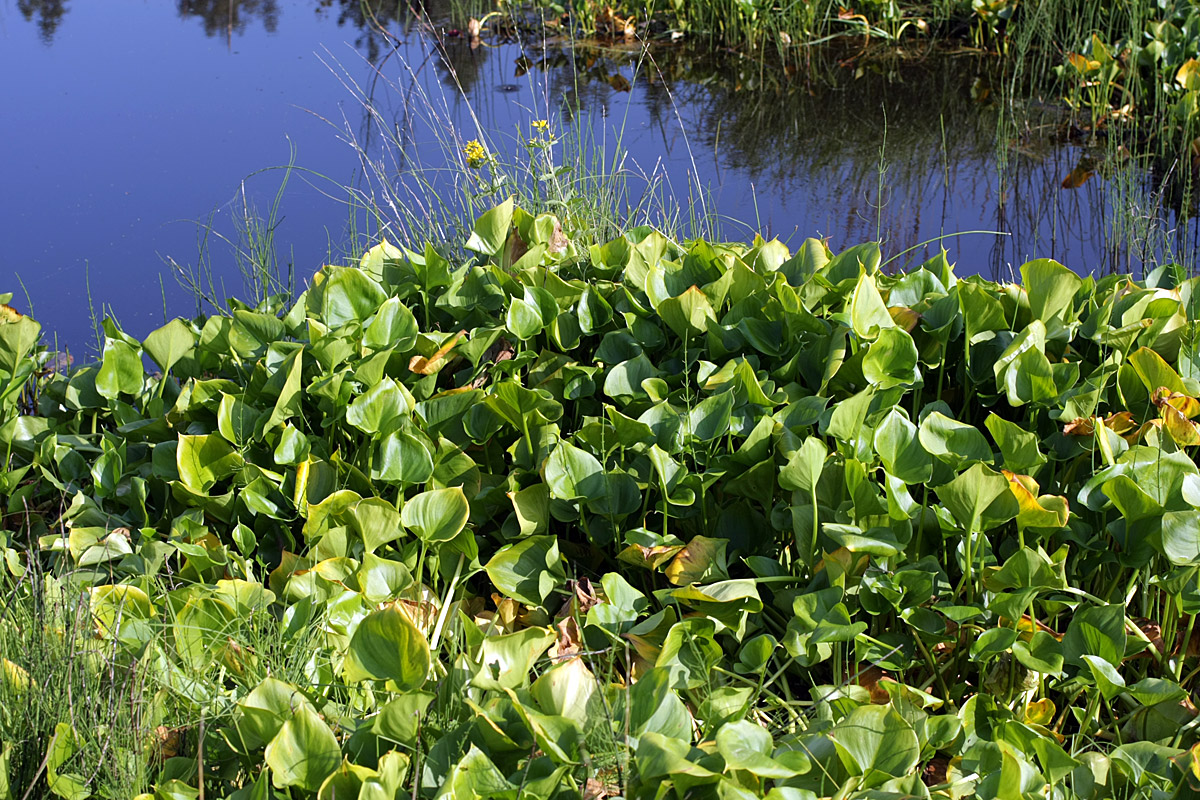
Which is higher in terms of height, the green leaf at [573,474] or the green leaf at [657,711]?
the green leaf at [573,474]

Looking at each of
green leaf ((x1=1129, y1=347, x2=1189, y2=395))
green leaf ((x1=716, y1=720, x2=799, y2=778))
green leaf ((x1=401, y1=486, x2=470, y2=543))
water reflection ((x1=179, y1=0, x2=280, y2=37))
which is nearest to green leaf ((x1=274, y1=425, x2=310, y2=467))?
green leaf ((x1=401, y1=486, x2=470, y2=543))

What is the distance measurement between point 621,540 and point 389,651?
0.56m

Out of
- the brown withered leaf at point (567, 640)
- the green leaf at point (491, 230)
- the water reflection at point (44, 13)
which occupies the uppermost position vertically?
the water reflection at point (44, 13)

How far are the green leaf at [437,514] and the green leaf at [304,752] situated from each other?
1.55 ft

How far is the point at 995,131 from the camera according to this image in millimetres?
4410

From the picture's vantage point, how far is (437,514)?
4.92ft

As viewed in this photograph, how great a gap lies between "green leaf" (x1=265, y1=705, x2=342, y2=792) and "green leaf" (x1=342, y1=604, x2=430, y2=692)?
122 mm

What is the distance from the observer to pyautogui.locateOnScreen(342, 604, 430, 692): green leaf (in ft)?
3.71

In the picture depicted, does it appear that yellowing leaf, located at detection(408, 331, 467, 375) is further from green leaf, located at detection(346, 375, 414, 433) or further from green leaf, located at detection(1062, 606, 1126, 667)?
green leaf, located at detection(1062, 606, 1126, 667)

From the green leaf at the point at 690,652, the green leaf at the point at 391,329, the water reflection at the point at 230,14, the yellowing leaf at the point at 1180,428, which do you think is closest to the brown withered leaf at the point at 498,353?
the green leaf at the point at 391,329

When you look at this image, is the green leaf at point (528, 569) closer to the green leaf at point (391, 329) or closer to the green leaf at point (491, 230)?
the green leaf at point (391, 329)

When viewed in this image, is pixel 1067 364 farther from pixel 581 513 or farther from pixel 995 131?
pixel 995 131

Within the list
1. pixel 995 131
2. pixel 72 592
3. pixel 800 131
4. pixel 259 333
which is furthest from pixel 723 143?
pixel 72 592

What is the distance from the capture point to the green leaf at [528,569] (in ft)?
4.93
